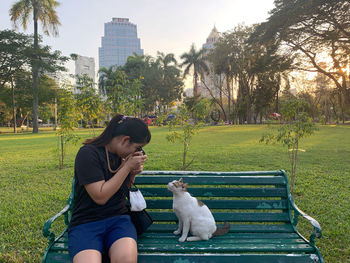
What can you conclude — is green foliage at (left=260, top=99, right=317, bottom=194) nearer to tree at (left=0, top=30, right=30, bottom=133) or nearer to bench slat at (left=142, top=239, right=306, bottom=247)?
bench slat at (left=142, top=239, right=306, bottom=247)

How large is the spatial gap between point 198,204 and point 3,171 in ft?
26.1

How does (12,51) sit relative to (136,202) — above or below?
above

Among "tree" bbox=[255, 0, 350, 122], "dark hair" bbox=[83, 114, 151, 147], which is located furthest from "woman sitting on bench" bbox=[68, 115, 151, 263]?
"tree" bbox=[255, 0, 350, 122]

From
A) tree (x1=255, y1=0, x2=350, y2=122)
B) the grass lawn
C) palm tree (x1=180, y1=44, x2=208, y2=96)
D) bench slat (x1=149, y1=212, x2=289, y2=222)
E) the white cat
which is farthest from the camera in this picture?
palm tree (x1=180, y1=44, x2=208, y2=96)

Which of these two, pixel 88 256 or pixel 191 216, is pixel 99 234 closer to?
pixel 88 256

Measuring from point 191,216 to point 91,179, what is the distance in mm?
974

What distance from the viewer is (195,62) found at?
1762 inches

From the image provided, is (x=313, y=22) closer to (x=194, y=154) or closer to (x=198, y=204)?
(x=194, y=154)

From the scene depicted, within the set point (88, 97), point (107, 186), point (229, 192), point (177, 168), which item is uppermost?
point (88, 97)

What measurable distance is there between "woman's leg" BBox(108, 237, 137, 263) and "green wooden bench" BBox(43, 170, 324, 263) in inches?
6.4

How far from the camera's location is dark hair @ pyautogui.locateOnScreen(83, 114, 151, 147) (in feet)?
7.41

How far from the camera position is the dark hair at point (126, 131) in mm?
2258

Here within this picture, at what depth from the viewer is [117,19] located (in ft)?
611

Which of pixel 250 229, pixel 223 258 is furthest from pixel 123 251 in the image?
pixel 250 229
